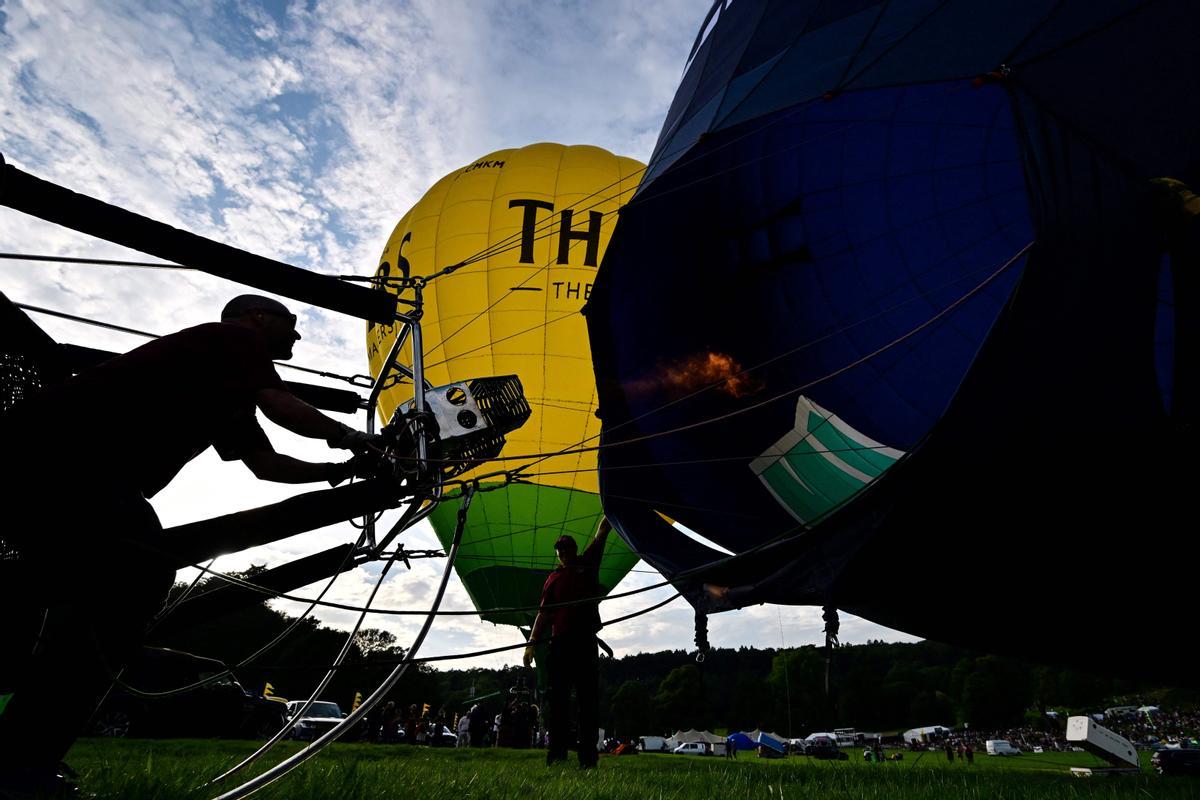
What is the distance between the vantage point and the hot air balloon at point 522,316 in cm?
1105

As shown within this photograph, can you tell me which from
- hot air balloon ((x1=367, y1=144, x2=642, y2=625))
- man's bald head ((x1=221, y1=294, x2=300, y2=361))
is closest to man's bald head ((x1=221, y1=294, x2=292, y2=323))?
man's bald head ((x1=221, y1=294, x2=300, y2=361))

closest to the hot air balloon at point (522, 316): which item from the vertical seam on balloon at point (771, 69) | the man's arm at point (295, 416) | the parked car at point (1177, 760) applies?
the vertical seam on balloon at point (771, 69)

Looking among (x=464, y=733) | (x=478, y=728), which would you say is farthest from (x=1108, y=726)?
(x=478, y=728)

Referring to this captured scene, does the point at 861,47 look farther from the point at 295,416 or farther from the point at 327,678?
the point at 327,678

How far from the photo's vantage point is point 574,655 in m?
4.66

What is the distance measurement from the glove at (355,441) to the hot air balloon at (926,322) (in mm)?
936

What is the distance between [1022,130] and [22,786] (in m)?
4.31

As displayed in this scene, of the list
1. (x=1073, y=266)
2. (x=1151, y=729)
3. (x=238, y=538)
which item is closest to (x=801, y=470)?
(x=1073, y=266)

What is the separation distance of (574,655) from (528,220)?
834 cm

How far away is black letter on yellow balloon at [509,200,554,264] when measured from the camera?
11230 mm

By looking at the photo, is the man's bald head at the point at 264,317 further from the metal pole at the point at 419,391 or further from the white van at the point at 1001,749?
the white van at the point at 1001,749

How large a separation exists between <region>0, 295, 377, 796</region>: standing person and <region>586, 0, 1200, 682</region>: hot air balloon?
144cm

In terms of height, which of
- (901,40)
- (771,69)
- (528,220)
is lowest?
(901,40)

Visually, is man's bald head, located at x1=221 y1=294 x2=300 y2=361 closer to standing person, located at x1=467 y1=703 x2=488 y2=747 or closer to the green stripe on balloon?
the green stripe on balloon
